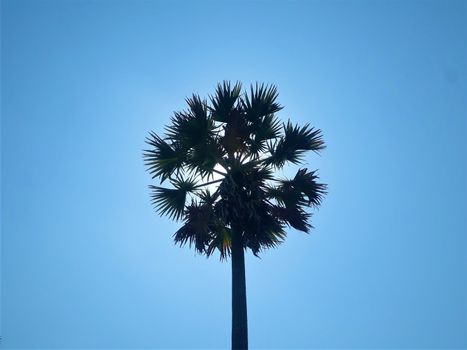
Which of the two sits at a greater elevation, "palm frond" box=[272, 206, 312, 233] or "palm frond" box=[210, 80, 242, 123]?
"palm frond" box=[210, 80, 242, 123]

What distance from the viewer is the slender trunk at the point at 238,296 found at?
9.06 m

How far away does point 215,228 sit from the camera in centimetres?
1146

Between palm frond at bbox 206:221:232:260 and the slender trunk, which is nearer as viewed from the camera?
the slender trunk

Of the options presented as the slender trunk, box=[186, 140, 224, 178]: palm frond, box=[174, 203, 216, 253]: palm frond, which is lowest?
the slender trunk

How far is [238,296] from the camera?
949cm

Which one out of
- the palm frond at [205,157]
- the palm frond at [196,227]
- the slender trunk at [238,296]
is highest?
the palm frond at [205,157]

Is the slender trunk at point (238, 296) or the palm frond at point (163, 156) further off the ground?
the palm frond at point (163, 156)

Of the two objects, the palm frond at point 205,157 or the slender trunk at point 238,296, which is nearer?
the slender trunk at point 238,296

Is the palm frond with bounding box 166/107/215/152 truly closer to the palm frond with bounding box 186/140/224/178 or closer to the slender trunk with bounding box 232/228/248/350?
the palm frond with bounding box 186/140/224/178

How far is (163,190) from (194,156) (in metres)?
1.45

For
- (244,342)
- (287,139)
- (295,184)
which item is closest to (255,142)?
(287,139)

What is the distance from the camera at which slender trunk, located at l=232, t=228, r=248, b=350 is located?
29.7 ft

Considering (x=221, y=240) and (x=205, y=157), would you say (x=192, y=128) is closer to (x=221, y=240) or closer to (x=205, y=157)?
(x=205, y=157)

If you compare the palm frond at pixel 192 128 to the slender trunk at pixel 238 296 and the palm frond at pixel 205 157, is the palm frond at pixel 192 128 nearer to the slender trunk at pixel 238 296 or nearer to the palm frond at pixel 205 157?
the palm frond at pixel 205 157
